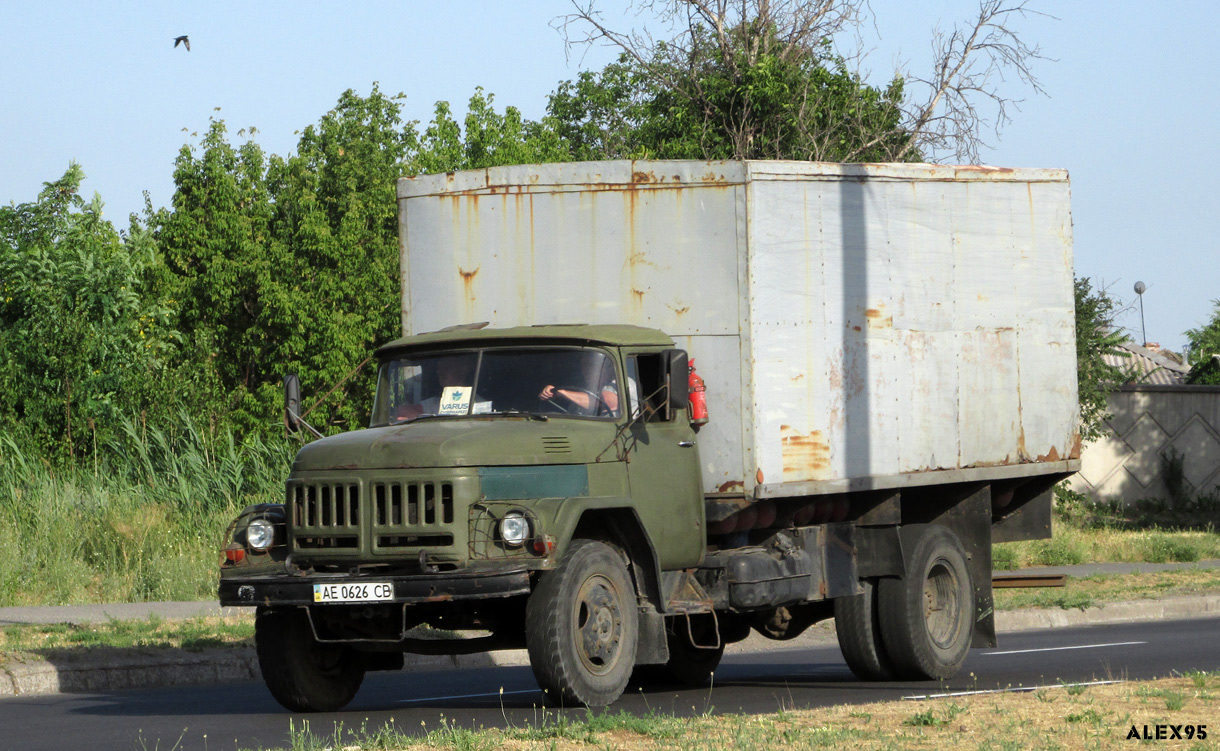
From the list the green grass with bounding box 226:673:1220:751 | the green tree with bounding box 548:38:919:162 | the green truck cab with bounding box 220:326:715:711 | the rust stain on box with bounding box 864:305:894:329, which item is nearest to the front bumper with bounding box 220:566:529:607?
the green truck cab with bounding box 220:326:715:711

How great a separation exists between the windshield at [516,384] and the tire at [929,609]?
3.02 m

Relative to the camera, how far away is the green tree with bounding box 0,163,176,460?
2644 cm

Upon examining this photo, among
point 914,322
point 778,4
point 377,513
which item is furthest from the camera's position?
point 778,4

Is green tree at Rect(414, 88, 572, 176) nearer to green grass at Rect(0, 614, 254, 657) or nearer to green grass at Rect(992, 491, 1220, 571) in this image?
green grass at Rect(992, 491, 1220, 571)

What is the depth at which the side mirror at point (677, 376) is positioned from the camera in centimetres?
967

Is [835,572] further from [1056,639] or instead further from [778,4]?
[778,4]

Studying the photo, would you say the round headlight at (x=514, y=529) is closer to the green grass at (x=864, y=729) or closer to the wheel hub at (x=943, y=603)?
the green grass at (x=864, y=729)

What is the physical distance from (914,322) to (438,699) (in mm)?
4280

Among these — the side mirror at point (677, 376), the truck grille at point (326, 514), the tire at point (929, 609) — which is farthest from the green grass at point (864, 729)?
the tire at point (929, 609)

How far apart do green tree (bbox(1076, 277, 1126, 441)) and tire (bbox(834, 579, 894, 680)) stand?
17.1 meters

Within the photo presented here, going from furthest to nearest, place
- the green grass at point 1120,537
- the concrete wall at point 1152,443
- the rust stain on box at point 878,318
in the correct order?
1. the concrete wall at point 1152,443
2. the green grass at point 1120,537
3. the rust stain on box at point 878,318

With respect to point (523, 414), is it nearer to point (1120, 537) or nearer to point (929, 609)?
point (929, 609)

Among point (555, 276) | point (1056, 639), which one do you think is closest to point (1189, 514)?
point (1056, 639)

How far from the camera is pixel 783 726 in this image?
7.85 m
